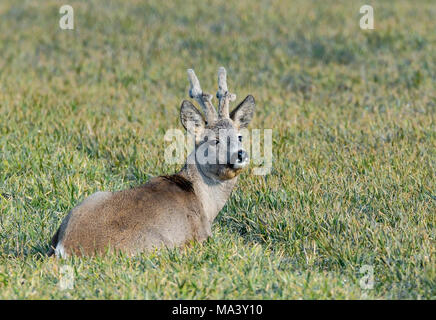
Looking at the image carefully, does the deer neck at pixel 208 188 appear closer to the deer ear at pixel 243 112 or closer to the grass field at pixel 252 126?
the grass field at pixel 252 126

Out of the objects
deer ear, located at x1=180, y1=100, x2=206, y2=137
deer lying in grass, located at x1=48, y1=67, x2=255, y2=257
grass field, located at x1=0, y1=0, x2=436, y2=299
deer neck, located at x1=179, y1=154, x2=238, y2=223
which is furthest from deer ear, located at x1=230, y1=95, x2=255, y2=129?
grass field, located at x1=0, y1=0, x2=436, y2=299

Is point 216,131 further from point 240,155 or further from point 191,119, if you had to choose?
point 240,155

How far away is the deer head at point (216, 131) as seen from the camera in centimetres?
700

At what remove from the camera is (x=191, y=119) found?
7199mm

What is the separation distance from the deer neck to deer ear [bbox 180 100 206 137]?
272 millimetres

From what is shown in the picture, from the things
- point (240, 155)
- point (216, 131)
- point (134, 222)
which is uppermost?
point (216, 131)

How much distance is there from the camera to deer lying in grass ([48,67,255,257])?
20.4ft

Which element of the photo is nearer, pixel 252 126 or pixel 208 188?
pixel 208 188

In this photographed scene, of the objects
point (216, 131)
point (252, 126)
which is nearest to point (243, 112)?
point (216, 131)

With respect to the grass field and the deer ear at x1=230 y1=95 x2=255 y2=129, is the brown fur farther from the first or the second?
the deer ear at x1=230 y1=95 x2=255 y2=129

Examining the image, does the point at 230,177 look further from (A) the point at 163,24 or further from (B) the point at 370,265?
(A) the point at 163,24

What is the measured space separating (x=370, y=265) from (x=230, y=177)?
5.28ft

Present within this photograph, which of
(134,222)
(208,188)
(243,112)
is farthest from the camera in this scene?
(243,112)

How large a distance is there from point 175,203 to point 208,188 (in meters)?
0.61
